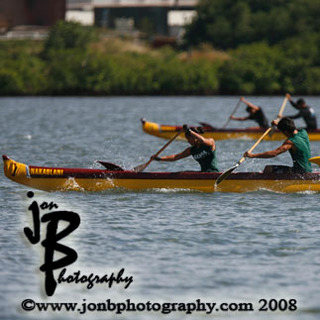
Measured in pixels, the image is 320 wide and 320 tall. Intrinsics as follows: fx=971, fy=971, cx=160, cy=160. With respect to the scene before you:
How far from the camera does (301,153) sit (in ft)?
66.7

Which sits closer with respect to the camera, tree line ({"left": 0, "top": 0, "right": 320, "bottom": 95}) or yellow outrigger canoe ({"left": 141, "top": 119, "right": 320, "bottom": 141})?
yellow outrigger canoe ({"left": 141, "top": 119, "right": 320, "bottom": 141})

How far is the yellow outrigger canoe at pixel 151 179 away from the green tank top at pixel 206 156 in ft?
1.36

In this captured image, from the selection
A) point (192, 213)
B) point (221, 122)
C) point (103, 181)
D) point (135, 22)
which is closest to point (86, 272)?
point (192, 213)

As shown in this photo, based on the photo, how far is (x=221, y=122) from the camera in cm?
5081

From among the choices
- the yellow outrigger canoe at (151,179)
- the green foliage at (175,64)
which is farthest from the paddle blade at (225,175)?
the green foliage at (175,64)

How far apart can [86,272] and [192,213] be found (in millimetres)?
5092

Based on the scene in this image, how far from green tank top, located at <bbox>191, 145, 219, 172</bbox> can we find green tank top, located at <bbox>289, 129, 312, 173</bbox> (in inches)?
65.4

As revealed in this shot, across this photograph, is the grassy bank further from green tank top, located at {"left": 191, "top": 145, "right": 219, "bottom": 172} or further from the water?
green tank top, located at {"left": 191, "top": 145, "right": 219, "bottom": 172}

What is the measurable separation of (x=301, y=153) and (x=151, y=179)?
10.5 feet

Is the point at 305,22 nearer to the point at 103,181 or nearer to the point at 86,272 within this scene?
the point at 103,181

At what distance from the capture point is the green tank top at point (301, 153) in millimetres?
20266

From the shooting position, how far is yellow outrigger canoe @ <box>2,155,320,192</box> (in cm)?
2038

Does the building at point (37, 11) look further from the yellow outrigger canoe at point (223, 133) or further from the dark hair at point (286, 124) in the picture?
the dark hair at point (286, 124)

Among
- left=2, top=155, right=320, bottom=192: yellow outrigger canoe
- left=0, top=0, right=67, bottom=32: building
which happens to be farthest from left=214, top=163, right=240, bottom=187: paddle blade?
left=0, top=0, right=67, bottom=32: building
